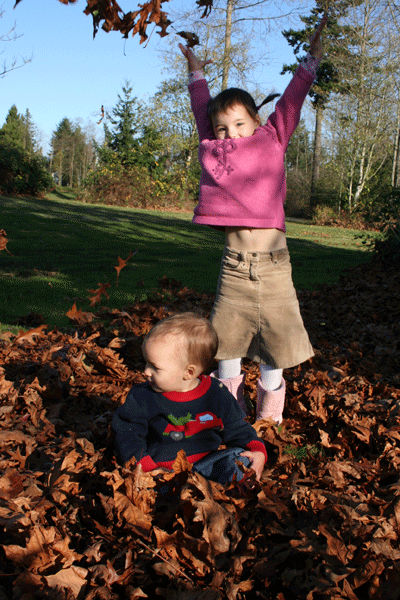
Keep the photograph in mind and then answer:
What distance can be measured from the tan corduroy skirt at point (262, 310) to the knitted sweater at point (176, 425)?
496 mm

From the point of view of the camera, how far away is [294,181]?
3700 centimetres

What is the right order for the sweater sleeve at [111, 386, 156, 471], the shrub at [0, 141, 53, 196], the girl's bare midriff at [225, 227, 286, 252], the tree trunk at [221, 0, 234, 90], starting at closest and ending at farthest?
the sweater sleeve at [111, 386, 156, 471], the girl's bare midriff at [225, 227, 286, 252], the tree trunk at [221, 0, 234, 90], the shrub at [0, 141, 53, 196]

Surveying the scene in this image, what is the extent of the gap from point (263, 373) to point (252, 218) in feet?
2.91

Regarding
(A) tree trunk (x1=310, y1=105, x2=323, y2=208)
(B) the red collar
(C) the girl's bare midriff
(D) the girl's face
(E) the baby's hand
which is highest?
(A) tree trunk (x1=310, y1=105, x2=323, y2=208)

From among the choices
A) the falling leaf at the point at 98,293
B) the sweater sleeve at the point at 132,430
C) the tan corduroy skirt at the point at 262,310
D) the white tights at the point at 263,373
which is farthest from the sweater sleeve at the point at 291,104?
the falling leaf at the point at 98,293

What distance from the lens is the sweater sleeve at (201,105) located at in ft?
9.34

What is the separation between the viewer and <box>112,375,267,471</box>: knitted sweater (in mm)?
2277

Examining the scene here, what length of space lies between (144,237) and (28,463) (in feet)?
34.5

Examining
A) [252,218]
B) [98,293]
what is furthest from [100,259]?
[252,218]

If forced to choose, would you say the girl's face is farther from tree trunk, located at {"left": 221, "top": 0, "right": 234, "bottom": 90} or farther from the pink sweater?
tree trunk, located at {"left": 221, "top": 0, "right": 234, "bottom": 90}

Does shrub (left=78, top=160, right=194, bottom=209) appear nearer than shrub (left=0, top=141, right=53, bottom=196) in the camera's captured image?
No

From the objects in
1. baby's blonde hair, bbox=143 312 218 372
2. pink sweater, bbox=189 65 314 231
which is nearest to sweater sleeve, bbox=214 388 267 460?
baby's blonde hair, bbox=143 312 218 372

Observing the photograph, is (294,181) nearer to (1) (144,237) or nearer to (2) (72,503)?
(1) (144,237)

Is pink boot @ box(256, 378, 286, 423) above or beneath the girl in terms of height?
beneath
